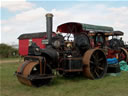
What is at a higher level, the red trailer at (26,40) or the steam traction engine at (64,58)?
the red trailer at (26,40)

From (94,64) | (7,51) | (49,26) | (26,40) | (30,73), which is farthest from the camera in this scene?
(7,51)

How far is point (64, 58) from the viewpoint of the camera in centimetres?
505

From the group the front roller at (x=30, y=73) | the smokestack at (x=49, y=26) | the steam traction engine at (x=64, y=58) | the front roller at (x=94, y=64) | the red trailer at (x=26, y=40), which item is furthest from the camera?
the red trailer at (x=26, y=40)

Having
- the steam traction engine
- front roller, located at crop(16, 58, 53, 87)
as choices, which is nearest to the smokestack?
the steam traction engine

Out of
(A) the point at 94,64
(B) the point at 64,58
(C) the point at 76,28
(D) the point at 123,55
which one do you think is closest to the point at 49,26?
(B) the point at 64,58

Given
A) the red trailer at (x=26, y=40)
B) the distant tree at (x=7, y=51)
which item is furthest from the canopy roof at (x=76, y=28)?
the distant tree at (x=7, y=51)

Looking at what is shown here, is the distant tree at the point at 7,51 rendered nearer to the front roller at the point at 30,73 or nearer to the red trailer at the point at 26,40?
the red trailer at the point at 26,40

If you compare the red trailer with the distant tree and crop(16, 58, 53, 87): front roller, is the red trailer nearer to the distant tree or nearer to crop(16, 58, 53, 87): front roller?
the distant tree

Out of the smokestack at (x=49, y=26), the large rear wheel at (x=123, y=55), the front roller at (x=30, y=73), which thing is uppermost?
the smokestack at (x=49, y=26)

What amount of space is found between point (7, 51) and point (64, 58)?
1790 cm

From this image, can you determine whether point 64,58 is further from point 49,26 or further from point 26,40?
point 26,40

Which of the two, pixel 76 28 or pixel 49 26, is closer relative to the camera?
pixel 49 26

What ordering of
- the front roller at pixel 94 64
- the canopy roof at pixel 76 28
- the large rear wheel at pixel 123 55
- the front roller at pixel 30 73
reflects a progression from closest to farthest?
1. the front roller at pixel 30 73
2. the front roller at pixel 94 64
3. the canopy roof at pixel 76 28
4. the large rear wheel at pixel 123 55

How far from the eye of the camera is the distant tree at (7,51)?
2115 centimetres
